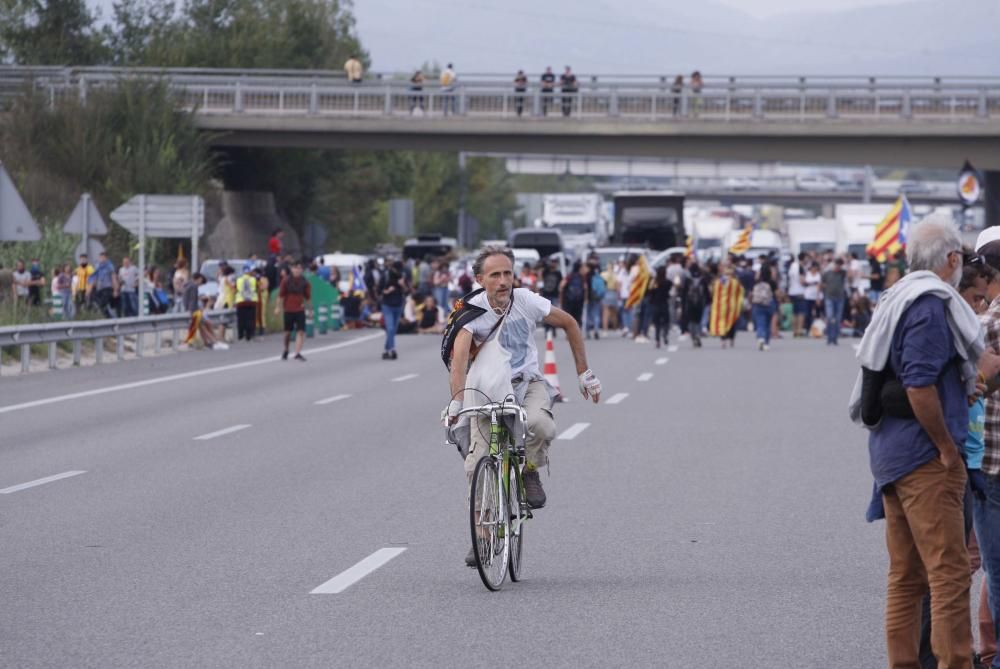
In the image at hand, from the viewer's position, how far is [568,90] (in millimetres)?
57750

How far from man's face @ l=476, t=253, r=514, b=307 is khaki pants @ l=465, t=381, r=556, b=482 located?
0.55 meters

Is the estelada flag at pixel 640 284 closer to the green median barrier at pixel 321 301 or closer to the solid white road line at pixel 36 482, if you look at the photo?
the green median barrier at pixel 321 301

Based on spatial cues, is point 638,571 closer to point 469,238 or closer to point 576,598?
point 576,598

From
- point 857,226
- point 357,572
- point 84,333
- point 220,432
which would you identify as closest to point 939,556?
point 357,572

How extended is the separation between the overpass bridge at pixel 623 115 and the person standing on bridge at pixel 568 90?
0.22 feet

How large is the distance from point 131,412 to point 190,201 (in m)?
18.1

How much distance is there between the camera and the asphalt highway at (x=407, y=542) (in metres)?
7.62

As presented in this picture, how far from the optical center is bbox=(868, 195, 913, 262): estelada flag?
1741 inches

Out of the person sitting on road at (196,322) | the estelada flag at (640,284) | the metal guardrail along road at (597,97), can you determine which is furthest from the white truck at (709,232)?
the person sitting on road at (196,322)

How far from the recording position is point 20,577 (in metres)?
9.27

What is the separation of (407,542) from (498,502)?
161 cm

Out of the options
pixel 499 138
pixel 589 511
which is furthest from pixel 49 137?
pixel 589 511

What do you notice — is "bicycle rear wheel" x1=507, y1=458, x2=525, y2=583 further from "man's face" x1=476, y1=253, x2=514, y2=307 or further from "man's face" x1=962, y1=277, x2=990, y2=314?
"man's face" x1=962, y1=277, x2=990, y2=314

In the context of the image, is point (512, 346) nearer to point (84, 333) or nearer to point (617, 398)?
point (617, 398)
